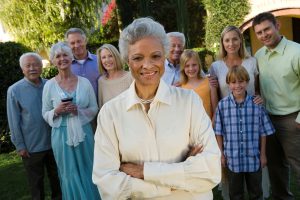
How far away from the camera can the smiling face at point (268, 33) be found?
11.2 ft

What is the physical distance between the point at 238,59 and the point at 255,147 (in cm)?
96

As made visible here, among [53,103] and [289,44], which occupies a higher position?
[289,44]

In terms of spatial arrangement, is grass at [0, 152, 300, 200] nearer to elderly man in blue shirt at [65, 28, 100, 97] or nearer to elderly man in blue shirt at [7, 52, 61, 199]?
elderly man in blue shirt at [7, 52, 61, 199]

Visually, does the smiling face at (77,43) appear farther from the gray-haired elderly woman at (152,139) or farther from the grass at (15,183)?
the gray-haired elderly woman at (152,139)

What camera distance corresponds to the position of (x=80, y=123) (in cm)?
389

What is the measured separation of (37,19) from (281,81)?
33.3ft

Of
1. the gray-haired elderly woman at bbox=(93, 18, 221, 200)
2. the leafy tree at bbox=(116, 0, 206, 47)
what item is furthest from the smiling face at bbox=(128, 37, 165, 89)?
the leafy tree at bbox=(116, 0, 206, 47)

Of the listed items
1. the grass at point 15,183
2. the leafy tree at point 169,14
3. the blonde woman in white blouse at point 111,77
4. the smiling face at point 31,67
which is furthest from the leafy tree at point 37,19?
the blonde woman in white blouse at point 111,77

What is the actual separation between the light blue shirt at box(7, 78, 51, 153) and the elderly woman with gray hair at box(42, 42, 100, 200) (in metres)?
0.37

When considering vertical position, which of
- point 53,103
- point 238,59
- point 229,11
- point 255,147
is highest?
point 229,11

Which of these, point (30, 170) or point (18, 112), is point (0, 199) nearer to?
point (30, 170)

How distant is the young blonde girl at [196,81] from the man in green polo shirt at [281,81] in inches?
21.8

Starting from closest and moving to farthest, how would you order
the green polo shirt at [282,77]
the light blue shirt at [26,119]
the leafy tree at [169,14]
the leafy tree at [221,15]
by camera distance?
the green polo shirt at [282,77] → the light blue shirt at [26,119] → the leafy tree at [221,15] → the leafy tree at [169,14]

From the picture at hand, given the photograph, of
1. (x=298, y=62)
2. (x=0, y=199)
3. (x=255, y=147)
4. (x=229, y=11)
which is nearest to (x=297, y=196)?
(x=255, y=147)
